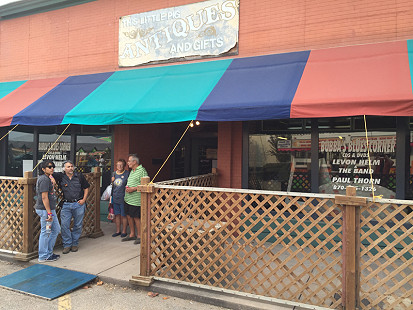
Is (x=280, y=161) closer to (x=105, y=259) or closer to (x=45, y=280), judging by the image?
(x=105, y=259)

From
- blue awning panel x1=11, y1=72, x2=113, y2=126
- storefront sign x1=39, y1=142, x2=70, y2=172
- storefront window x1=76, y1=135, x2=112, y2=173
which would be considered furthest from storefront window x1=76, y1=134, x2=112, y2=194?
blue awning panel x1=11, y1=72, x2=113, y2=126

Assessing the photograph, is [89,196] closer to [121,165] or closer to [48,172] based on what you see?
[121,165]

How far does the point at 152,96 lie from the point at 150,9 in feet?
9.31

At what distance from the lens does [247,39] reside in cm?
683

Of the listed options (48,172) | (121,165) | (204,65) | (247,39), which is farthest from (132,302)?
(247,39)

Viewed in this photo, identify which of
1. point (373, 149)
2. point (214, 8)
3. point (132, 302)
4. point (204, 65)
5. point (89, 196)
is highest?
point (214, 8)

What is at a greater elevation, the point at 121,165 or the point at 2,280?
the point at 121,165

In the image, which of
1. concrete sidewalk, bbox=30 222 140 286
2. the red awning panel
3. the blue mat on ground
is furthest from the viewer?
concrete sidewalk, bbox=30 222 140 286

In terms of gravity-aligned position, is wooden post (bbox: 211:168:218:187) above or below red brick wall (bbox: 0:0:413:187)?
below

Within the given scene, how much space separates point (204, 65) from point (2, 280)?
5238mm

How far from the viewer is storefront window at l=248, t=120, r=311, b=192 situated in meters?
6.45

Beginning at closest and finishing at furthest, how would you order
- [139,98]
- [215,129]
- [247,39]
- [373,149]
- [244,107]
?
1. [244,107]
2. [373,149]
3. [139,98]
4. [247,39]
5. [215,129]

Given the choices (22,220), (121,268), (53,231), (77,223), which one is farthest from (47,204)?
(121,268)

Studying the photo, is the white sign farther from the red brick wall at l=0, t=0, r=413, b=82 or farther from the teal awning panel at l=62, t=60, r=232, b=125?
the teal awning panel at l=62, t=60, r=232, b=125
